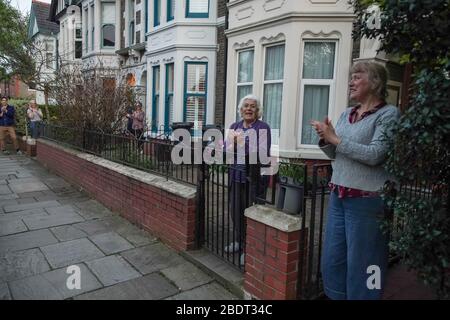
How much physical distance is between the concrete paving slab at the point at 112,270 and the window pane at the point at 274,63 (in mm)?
5576

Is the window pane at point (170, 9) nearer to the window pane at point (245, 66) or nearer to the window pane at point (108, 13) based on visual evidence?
the window pane at point (245, 66)

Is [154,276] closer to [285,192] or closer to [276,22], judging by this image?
[285,192]

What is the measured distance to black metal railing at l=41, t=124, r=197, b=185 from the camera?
4.35 metres

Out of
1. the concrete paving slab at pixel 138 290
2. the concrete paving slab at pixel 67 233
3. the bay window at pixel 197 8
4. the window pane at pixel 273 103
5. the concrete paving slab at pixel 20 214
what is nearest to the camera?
the concrete paving slab at pixel 138 290

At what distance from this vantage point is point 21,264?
12.5 ft

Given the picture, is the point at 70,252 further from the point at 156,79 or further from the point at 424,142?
the point at 156,79

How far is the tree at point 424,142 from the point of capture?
184 cm

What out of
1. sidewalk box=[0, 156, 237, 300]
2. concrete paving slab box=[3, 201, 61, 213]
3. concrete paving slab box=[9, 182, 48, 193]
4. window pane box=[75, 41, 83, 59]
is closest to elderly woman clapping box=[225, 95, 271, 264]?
sidewalk box=[0, 156, 237, 300]

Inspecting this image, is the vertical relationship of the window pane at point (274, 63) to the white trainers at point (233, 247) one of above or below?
above

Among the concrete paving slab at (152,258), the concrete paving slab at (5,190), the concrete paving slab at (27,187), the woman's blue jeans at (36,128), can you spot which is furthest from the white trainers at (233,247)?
the woman's blue jeans at (36,128)

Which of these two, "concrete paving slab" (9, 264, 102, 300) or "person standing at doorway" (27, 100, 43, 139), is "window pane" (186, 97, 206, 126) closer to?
"person standing at doorway" (27, 100, 43, 139)

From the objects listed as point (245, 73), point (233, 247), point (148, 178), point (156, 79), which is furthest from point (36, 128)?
point (233, 247)

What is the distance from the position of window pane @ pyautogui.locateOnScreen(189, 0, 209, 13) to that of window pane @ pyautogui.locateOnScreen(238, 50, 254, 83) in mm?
2553

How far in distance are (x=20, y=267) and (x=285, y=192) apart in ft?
9.26
